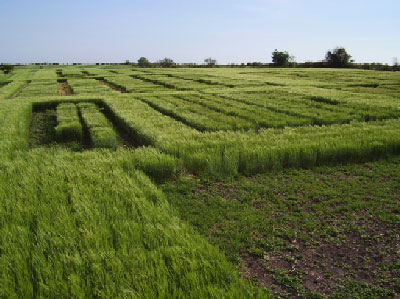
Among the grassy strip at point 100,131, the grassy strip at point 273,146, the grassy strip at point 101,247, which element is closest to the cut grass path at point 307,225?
the grassy strip at point 273,146

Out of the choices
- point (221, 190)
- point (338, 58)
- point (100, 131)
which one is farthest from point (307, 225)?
point (338, 58)

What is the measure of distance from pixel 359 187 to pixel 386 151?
2.94 m

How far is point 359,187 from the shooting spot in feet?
23.3

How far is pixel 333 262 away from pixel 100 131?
9.24m

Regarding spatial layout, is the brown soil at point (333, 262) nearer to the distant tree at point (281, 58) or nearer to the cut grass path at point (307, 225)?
the cut grass path at point (307, 225)

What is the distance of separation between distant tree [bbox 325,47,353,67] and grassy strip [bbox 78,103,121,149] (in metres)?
70.5

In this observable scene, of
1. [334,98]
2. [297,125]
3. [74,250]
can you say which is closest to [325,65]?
[334,98]

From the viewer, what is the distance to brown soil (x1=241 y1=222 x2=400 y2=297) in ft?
13.2

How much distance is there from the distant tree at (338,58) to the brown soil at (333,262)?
7766 centimetres

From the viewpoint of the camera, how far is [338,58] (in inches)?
2953

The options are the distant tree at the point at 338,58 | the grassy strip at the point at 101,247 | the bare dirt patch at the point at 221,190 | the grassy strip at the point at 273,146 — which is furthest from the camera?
the distant tree at the point at 338,58

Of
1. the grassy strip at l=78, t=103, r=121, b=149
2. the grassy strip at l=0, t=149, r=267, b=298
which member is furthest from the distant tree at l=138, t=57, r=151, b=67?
the grassy strip at l=0, t=149, r=267, b=298

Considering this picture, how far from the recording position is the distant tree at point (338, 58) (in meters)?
74.5

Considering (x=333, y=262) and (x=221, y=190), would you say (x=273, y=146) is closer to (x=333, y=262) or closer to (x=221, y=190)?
(x=221, y=190)
